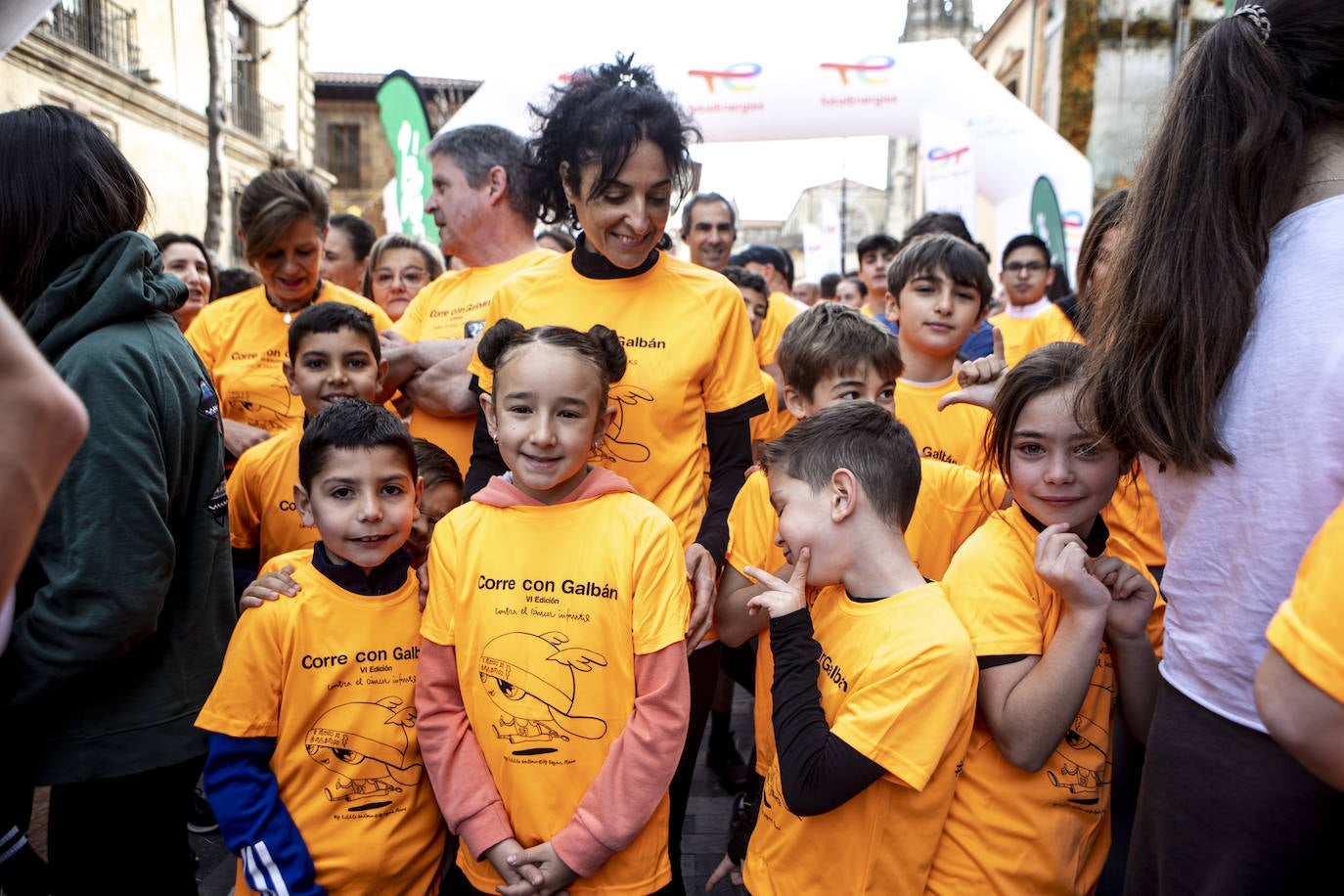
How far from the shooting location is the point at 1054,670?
1611 millimetres

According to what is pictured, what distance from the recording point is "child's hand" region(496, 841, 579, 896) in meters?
1.74

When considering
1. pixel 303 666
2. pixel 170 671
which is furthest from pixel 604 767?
pixel 170 671

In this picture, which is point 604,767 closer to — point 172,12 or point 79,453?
point 79,453

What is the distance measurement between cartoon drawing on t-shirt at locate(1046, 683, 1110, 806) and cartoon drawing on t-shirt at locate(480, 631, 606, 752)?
926 mm

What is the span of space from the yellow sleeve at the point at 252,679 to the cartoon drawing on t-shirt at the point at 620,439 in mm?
826

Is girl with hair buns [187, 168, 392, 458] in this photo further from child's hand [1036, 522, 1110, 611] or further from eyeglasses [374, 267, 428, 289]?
child's hand [1036, 522, 1110, 611]

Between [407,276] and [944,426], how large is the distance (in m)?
3.53

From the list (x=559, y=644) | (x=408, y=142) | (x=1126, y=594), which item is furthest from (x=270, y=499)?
(x=408, y=142)

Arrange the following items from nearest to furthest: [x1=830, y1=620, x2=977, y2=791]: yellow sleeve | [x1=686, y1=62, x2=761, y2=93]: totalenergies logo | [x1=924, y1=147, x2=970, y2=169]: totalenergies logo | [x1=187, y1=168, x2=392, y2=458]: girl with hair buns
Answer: [x1=830, y1=620, x2=977, y2=791]: yellow sleeve, [x1=187, y1=168, x2=392, y2=458]: girl with hair buns, [x1=924, y1=147, x2=970, y2=169]: totalenergies logo, [x1=686, y1=62, x2=761, y2=93]: totalenergies logo

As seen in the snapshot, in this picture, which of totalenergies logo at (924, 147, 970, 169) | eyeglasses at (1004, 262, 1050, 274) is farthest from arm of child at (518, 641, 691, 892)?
totalenergies logo at (924, 147, 970, 169)

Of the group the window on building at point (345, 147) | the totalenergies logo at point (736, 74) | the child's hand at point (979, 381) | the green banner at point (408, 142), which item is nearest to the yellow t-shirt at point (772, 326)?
the child's hand at point (979, 381)

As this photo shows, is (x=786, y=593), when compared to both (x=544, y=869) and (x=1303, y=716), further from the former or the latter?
(x=1303, y=716)

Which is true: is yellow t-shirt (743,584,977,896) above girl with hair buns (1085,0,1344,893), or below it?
below

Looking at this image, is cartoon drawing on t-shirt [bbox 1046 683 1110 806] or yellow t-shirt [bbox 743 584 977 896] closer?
yellow t-shirt [bbox 743 584 977 896]
